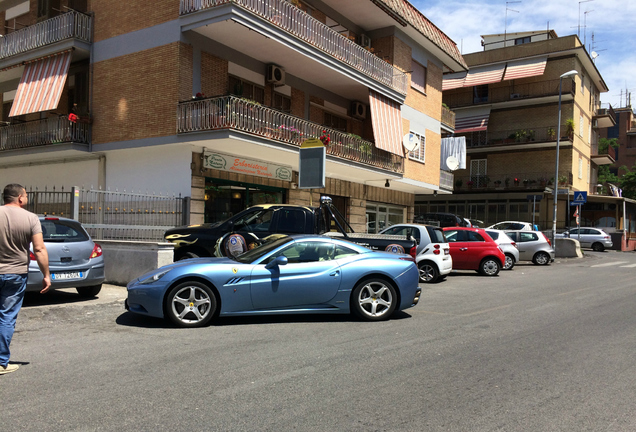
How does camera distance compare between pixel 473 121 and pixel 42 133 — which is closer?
pixel 42 133

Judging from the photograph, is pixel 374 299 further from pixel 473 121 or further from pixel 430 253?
pixel 473 121

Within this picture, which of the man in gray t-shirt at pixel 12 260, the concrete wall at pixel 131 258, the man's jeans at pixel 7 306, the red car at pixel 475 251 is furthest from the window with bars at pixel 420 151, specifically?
the man's jeans at pixel 7 306

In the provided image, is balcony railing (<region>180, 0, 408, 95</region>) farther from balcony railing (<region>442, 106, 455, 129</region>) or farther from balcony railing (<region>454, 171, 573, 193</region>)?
balcony railing (<region>454, 171, 573, 193</region>)

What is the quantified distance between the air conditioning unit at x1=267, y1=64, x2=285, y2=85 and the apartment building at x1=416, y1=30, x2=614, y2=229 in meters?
23.1

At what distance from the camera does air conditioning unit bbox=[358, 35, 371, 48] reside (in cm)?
2380

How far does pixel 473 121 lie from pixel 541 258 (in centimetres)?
2205

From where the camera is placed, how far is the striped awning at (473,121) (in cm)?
4159

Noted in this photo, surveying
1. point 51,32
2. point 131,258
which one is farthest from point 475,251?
point 51,32

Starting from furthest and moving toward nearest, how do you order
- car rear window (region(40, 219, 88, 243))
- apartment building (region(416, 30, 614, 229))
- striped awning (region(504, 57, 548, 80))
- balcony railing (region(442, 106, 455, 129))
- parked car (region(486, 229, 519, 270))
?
apartment building (region(416, 30, 614, 229)) → striped awning (region(504, 57, 548, 80)) → balcony railing (region(442, 106, 455, 129)) → parked car (region(486, 229, 519, 270)) → car rear window (region(40, 219, 88, 243))

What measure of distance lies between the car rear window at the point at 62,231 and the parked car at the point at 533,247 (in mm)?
17684

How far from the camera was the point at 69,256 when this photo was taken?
933 cm

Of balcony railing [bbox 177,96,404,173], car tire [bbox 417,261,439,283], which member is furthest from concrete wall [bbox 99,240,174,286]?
car tire [bbox 417,261,439,283]

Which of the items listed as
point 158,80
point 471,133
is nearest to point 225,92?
point 158,80

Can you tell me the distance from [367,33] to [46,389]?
2253cm
